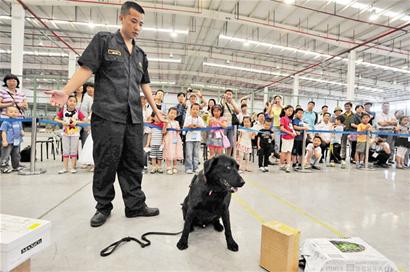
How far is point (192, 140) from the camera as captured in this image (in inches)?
177

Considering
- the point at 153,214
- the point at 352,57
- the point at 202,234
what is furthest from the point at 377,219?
the point at 352,57

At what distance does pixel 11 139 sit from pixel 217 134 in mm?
3542

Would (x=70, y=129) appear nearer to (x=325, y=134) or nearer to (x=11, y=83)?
(x=11, y=83)

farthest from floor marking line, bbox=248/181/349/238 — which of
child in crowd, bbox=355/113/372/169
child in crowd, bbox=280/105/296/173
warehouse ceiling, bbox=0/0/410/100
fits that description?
warehouse ceiling, bbox=0/0/410/100

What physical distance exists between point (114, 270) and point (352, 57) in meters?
12.3

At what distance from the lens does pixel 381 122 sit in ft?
21.6

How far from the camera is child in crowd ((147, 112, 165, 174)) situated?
14.4 feet

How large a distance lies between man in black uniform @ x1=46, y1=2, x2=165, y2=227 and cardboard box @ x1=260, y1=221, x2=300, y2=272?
1.34m

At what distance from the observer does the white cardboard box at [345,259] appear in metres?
1.26

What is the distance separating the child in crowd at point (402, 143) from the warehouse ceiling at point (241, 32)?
150 inches

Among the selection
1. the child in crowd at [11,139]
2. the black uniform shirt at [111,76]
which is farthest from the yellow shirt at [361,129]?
the child in crowd at [11,139]

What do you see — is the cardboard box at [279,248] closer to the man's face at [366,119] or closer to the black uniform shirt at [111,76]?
the black uniform shirt at [111,76]

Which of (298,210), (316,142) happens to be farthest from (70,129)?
(316,142)

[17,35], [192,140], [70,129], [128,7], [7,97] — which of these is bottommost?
[192,140]
